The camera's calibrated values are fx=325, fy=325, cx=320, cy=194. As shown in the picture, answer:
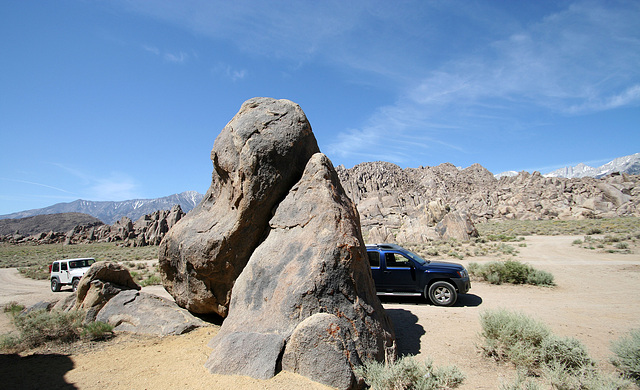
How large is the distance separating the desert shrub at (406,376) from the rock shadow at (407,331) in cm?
102

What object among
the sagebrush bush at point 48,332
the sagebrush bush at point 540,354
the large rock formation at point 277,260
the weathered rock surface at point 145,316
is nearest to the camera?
the sagebrush bush at point 540,354

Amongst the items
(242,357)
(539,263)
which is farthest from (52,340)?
(539,263)

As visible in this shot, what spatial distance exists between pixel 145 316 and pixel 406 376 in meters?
6.24

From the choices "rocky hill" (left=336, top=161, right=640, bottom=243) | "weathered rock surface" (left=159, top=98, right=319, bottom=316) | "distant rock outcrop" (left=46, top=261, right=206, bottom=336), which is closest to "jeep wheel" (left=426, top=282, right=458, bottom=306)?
"weathered rock surface" (left=159, top=98, right=319, bottom=316)

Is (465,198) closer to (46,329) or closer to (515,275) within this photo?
(515,275)

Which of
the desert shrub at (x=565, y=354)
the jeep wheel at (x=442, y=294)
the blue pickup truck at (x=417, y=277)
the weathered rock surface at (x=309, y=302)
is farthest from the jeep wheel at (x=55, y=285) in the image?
the desert shrub at (x=565, y=354)

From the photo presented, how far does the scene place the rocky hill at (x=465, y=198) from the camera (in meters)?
36.7

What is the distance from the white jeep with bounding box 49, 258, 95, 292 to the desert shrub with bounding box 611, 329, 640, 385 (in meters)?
19.7

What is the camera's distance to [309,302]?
5.08 metres

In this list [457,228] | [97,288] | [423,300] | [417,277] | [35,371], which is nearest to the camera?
[35,371]

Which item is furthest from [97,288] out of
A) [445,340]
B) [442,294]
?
[442,294]

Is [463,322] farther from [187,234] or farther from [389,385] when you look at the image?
[187,234]

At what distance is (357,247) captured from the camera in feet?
18.3

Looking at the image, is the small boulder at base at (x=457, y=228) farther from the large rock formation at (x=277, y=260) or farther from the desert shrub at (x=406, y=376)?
the desert shrub at (x=406, y=376)
